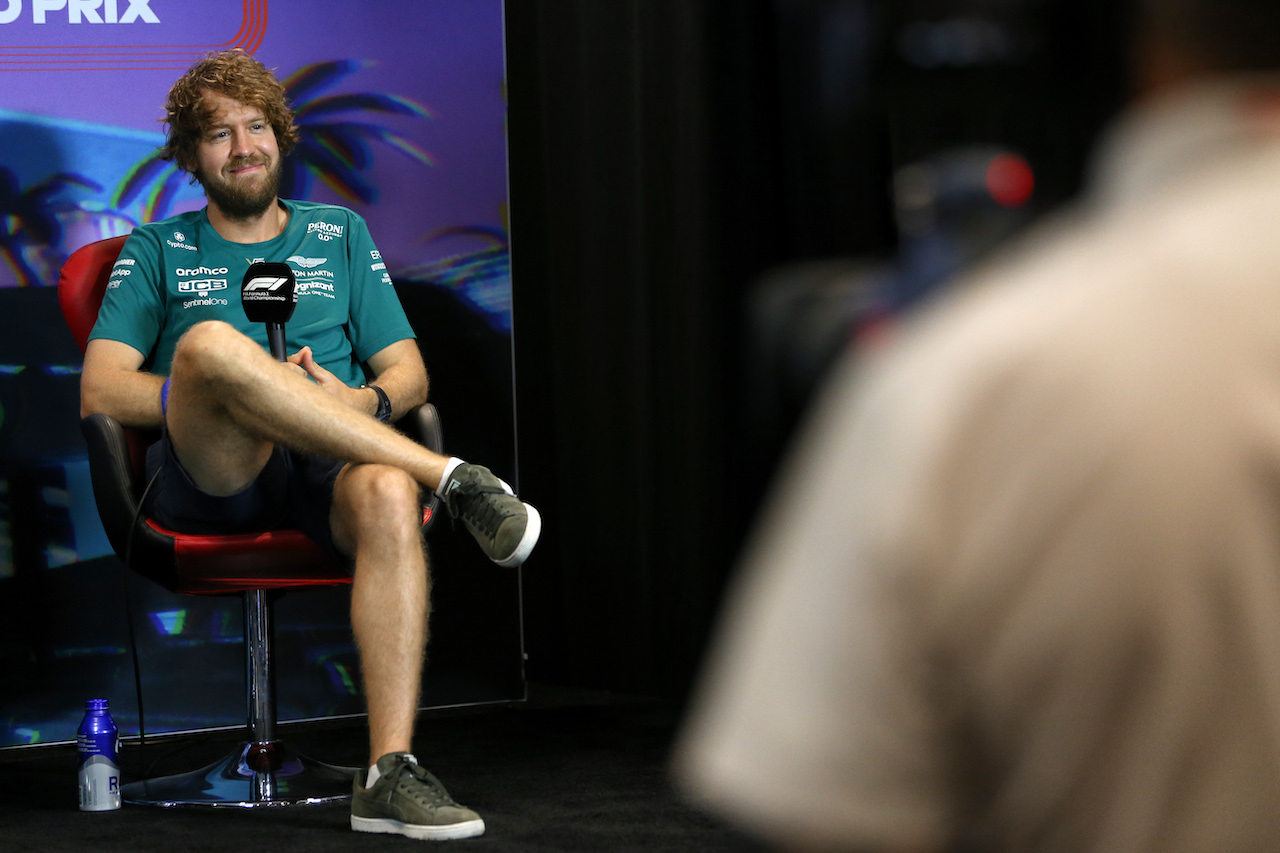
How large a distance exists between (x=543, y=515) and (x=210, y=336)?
1.33 m

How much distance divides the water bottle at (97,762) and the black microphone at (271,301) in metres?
0.72

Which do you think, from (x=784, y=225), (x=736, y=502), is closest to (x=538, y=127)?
(x=784, y=225)

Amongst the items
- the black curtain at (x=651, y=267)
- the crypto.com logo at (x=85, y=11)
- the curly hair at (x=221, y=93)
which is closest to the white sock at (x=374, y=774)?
the black curtain at (x=651, y=267)

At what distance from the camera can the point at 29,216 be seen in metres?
2.89

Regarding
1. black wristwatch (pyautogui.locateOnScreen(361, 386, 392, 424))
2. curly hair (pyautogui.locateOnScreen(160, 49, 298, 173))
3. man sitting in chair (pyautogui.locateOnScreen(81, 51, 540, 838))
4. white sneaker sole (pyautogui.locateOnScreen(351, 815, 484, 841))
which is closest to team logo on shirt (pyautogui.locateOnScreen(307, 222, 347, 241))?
man sitting in chair (pyautogui.locateOnScreen(81, 51, 540, 838))

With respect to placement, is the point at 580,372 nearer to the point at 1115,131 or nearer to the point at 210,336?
the point at 210,336

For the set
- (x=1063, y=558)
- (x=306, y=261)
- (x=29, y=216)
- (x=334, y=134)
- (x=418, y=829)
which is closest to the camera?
(x=1063, y=558)

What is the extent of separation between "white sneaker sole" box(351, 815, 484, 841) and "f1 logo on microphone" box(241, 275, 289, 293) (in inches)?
35.3

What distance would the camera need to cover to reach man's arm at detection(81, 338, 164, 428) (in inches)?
94.9

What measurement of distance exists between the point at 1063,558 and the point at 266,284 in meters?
2.16

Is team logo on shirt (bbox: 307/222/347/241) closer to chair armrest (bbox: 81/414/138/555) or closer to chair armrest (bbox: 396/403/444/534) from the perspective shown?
chair armrest (bbox: 396/403/444/534)

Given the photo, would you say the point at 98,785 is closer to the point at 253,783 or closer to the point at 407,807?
the point at 253,783

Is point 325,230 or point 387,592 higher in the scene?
point 325,230

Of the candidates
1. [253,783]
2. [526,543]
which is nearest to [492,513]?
[526,543]
